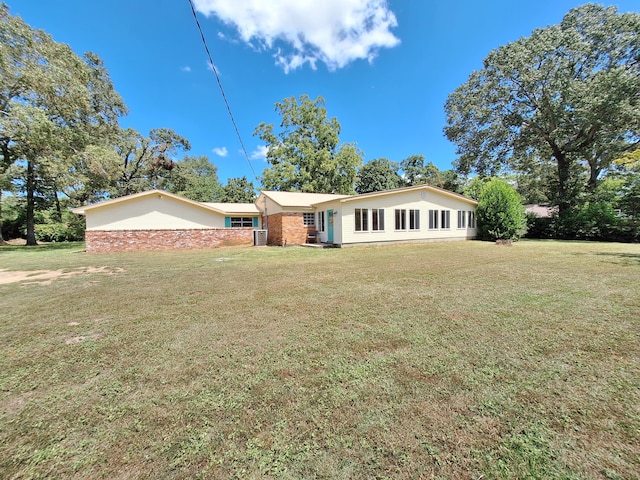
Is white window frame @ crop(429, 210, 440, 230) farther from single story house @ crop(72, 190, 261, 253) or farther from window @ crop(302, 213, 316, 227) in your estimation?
single story house @ crop(72, 190, 261, 253)

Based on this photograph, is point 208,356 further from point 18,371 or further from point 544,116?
point 544,116

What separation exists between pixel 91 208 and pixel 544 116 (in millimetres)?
30463

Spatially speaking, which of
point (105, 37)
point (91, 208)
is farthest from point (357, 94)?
point (91, 208)

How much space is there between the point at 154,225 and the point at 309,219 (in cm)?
952

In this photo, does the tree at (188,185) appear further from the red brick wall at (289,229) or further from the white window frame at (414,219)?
the white window frame at (414,219)

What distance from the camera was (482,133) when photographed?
22531 mm

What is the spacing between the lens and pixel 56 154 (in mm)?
15531

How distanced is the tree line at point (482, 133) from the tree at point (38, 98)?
0.06 metres

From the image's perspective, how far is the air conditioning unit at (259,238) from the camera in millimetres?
17609

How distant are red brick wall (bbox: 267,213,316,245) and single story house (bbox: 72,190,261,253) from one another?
5.81 feet

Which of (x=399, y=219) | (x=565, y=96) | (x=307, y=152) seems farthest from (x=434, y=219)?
(x=307, y=152)

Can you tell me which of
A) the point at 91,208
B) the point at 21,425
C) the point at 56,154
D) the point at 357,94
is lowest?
the point at 21,425

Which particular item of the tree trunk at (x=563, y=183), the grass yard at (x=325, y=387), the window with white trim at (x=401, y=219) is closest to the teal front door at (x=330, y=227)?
the window with white trim at (x=401, y=219)

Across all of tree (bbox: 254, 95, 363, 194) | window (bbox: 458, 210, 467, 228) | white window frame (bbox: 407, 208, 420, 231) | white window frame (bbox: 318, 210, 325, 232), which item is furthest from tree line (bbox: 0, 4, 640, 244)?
white window frame (bbox: 318, 210, 325, 232)
